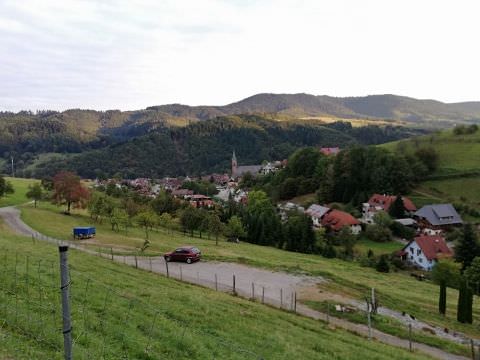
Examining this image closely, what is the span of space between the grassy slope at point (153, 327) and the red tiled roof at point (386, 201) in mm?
70756

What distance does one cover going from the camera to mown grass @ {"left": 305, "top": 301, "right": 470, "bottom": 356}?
1852cm

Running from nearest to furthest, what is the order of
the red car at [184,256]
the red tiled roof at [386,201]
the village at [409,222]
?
the red car at [184,256], the village at [409,222], the red tiled roof at [386,201]

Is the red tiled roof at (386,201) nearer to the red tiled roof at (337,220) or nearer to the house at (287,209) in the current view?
the red tiled roof at (337,220)

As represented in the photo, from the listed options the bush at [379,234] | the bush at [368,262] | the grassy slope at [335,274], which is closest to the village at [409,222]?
the bush at [379,234]

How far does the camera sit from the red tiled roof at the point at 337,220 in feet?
241

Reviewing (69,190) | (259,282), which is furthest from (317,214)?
(259,282)

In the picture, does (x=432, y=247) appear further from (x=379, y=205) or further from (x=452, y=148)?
(x=452, y=148)

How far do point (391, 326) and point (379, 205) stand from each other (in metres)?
69.4

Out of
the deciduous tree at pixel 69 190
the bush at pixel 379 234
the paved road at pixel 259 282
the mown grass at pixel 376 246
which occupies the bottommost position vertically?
the mown grass at pixel 376 246

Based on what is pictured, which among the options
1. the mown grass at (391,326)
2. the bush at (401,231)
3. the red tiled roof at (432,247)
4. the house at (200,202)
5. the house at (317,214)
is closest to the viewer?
the mown grass at (391,326)

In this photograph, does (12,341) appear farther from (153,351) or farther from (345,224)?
(345,224)

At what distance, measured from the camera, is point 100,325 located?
34.0 ft

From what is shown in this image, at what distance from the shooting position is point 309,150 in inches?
4473

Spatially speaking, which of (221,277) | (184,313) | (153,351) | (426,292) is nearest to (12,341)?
(153,351)
